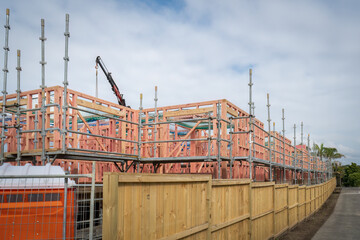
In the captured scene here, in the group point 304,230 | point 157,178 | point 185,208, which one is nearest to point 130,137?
point 304,230

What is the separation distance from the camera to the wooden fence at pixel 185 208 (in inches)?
169

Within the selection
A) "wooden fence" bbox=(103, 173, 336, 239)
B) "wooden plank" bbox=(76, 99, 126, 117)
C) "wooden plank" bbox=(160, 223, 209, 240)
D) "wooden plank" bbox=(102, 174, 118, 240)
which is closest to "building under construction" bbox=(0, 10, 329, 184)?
"wooden plank" bbox=(76, 99, 126, 117)

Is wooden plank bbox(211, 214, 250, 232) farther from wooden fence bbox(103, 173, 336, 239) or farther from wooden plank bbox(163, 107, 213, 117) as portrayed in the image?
wooden plank bbox(163, 107, 213, 117)

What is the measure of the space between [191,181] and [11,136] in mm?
11292

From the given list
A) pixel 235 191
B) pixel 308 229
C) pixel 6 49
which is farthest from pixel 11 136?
pixel 308 229

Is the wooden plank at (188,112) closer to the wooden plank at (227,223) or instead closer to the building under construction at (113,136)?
the building under construction at (113,136)

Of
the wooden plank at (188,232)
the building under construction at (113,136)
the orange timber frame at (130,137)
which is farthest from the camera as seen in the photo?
the orange timber frame at (130,137)

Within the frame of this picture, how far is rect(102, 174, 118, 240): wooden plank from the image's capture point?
13.4 feet

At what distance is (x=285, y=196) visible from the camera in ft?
43.3

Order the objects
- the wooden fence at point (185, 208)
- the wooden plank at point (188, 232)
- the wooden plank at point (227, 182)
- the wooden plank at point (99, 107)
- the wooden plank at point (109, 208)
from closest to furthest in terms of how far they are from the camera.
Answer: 1. the wooden plank at point (109, 208)
2. the wooden fence at point (185, 208)
3. the wooden plank at point (188, 232)
4. the wooden plank at point (227, 182)
5. the wooden plank at point (99, 107)

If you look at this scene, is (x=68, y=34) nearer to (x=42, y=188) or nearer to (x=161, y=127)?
(x=42, y=188)

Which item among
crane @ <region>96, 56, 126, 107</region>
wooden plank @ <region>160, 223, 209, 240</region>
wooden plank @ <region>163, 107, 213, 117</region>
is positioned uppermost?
crane @ <region>96, 56, 126, 107</region>

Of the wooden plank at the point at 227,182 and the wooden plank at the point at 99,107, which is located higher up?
the wooden plank at the point at 99,107

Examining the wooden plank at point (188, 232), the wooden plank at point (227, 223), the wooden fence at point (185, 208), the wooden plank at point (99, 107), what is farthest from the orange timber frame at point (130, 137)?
the wooden plank at point (188, 232)
